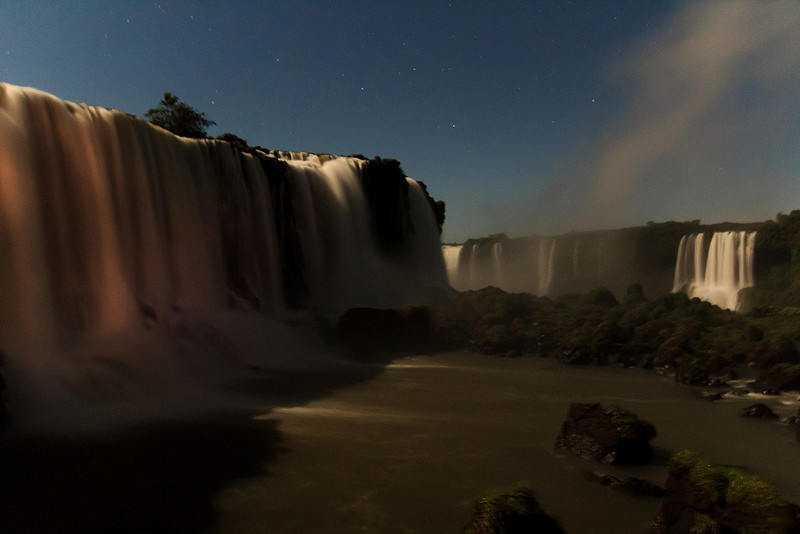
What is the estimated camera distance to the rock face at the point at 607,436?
20.9ft

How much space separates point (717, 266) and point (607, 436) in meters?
34.8

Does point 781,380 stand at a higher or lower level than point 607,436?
higher

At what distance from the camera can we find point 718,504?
14.2 feet

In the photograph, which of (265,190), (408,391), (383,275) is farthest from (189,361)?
(383,275)

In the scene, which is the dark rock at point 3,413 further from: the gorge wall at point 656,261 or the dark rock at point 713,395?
the gorge wall at point 656,261

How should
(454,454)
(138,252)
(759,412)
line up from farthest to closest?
(138,252) → (759,412) → (454,454)

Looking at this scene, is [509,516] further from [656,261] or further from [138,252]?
[656,261]

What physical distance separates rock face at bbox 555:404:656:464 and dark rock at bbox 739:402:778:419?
12.0 feet

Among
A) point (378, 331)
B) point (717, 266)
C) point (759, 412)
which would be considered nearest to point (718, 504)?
point (759, 412)

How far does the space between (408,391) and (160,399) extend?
5.54m

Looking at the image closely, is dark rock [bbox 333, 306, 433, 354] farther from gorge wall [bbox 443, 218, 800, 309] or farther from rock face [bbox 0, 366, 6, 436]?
gorge wall [bbox 443, 218, 800, 309]

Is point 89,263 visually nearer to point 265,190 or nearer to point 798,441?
point 265,190

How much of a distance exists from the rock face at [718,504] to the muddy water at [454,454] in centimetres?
42

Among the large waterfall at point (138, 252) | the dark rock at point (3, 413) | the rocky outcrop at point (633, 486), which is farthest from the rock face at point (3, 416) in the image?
the rocky outcrop at point (633, 486)
